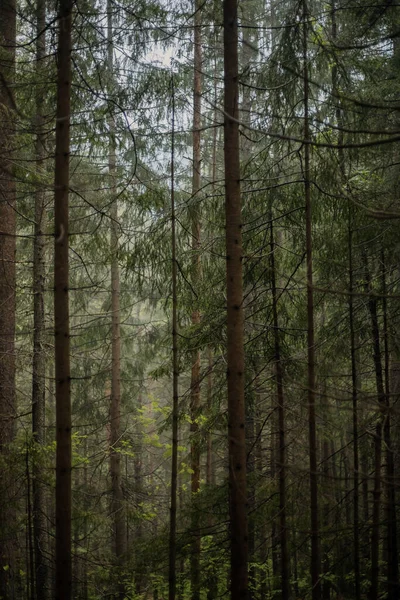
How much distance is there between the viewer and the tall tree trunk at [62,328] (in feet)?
19.1

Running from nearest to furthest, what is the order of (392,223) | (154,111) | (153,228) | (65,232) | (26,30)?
(65,232) < (392,223) < (153,228) < (154,111) < (26,30)

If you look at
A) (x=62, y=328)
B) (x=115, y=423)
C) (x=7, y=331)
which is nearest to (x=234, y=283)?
(x=62, y=328)

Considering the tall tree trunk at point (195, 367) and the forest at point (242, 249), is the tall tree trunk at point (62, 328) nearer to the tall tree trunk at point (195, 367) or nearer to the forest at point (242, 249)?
the forest at point (242, 249)

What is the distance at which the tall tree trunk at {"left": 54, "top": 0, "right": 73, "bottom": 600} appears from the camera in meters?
5.83

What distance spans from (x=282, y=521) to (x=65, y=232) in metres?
4.98

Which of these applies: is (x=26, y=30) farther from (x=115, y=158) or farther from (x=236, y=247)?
(x=236, y=247)

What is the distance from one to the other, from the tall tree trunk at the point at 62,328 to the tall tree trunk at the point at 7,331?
2061 millimetres

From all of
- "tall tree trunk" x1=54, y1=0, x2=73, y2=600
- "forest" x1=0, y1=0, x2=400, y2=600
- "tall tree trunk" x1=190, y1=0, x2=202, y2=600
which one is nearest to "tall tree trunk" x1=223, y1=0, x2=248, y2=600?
"forest" x1=0, y1=0, x2=400, y2=600

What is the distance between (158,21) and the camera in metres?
7.18

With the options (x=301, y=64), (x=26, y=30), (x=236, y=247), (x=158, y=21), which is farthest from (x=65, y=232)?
Result: (x=26, y=30)

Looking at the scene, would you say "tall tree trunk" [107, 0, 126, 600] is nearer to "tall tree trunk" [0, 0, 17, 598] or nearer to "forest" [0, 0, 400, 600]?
"forest" [0, 0, 400, 600]

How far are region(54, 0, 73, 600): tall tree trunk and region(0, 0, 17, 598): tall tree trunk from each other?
2061mm

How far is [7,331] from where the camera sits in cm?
Result: 862

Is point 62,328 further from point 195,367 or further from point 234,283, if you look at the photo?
point 195,367
